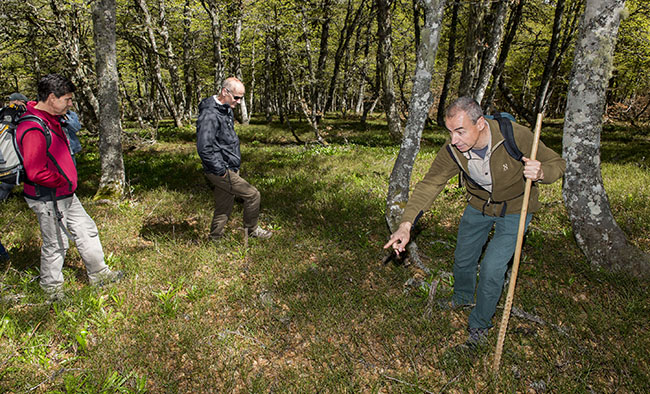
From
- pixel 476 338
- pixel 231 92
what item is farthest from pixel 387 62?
pixel 476 338

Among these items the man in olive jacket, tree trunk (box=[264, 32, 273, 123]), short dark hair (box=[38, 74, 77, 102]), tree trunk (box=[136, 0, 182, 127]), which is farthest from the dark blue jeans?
tree trunk (box=[136, 0, 182, 127])

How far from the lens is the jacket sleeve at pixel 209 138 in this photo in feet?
15.6

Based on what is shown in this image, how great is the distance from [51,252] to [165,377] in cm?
224

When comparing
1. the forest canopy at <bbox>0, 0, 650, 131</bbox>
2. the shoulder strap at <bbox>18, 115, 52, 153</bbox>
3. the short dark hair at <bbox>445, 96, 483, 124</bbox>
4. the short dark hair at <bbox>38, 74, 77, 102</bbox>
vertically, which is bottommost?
the shoulder strap at <bbox>18, 115, 52, 153</bbox>

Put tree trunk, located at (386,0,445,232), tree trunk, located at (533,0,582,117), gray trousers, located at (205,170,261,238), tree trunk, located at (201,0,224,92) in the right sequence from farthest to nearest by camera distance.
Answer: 1. tree trunk, located at (201,0,224,92)
2. tree trunk, located at (533,0,582,117)
3. gray trousers, located at (205,170,261,238)
4. tree trunk, located at (386,0,445,232)

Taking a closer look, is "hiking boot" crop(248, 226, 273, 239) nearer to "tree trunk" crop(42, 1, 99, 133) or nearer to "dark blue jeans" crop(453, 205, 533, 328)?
"dark blue jeans" crop(453, 205, 533, 328)

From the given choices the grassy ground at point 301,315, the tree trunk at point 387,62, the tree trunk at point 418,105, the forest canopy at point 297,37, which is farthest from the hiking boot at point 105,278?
the tree trunk at point 387,62

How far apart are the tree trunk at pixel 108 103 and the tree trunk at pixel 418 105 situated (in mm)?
6246

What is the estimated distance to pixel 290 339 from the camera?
3.65 meters

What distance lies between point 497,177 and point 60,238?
503cm

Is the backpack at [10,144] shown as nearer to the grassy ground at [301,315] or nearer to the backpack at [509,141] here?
the grassy ground at [301,315]

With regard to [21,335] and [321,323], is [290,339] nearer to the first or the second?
[321,323]

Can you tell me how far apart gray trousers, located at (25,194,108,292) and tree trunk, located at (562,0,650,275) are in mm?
6565

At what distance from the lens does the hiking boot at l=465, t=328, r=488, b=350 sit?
3361 mm
